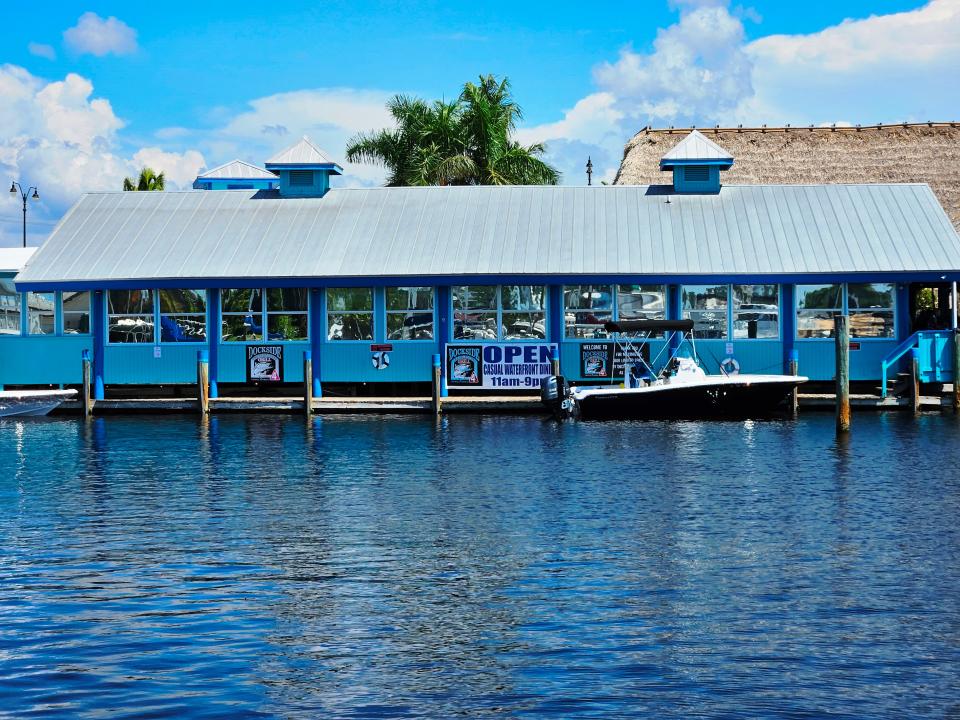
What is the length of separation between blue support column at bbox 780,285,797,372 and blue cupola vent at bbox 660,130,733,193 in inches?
234

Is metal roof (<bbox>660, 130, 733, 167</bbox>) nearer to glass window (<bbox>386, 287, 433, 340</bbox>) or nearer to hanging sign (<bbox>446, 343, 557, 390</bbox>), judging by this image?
hanging sign (<bbox>446, 343, 557, 390</bbox>)

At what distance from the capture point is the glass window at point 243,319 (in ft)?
133

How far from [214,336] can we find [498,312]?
29.6ft

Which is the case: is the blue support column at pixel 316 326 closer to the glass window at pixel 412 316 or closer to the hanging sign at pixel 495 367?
the glass window at pixel 412 316

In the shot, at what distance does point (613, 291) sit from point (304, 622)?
25827mm

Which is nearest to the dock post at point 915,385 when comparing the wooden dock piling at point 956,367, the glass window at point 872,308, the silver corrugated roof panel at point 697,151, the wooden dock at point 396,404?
the wooden dock at point 396,404

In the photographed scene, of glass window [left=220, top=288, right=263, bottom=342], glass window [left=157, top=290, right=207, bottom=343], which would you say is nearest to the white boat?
glass window [left=220, top=288, right=263, bottom=342]

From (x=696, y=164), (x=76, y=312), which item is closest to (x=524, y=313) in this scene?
(x=696, y=164)

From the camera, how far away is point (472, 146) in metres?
57.5

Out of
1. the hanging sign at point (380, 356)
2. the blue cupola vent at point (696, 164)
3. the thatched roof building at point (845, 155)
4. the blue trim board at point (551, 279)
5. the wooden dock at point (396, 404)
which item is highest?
the thatched roof building at point (845, 155)

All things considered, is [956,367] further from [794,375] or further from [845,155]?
[845,155]

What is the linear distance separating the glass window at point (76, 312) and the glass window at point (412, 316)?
9.92 meters

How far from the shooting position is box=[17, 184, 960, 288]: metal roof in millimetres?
39094

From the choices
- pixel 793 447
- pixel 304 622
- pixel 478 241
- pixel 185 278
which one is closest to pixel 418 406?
→ pixel 478 241
